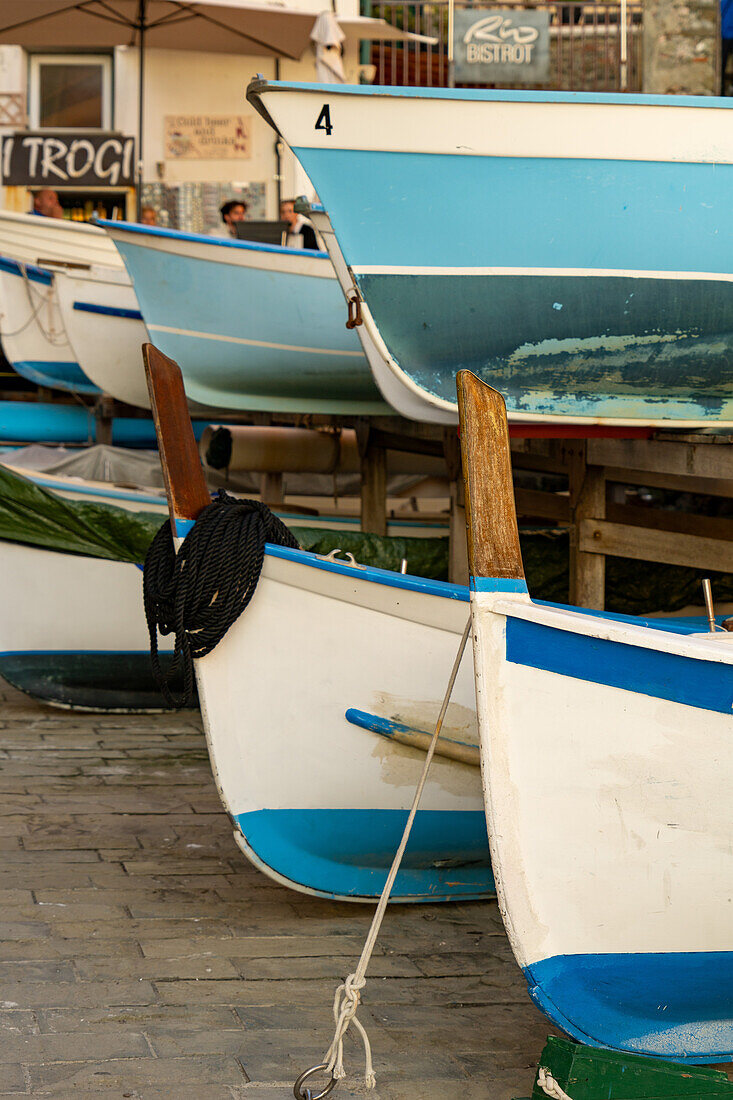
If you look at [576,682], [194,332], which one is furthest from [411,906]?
[194,332]

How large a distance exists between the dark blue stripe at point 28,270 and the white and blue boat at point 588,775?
25.2 feet

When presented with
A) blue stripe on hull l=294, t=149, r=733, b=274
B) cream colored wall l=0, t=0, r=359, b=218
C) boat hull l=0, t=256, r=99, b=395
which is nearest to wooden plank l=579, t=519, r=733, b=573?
blue stripe on hull l=294, t=149, r=733, b=274

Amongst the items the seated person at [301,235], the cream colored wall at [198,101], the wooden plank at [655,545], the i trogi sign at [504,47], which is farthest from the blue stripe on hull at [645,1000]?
the cream colored wall at [198,101]

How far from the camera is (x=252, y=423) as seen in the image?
1007 cm

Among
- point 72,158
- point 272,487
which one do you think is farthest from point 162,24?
point 272,487

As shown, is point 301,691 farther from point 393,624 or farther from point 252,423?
point 252,423

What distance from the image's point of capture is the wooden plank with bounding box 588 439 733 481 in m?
4.46

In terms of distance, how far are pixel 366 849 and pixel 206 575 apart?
3.32 ft

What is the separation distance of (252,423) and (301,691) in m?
6.58

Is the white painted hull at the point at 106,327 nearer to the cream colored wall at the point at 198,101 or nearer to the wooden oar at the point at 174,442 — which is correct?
the cream colored wall at the point at 198,101

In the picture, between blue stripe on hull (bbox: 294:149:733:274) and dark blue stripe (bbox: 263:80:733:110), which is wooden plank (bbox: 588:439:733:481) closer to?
blue stripe on hull (bbox: 294:149:733:274)

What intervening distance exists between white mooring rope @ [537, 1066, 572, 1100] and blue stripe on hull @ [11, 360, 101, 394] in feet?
27.7

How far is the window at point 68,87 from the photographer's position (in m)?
13.5

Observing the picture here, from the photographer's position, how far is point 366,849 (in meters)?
3.81
